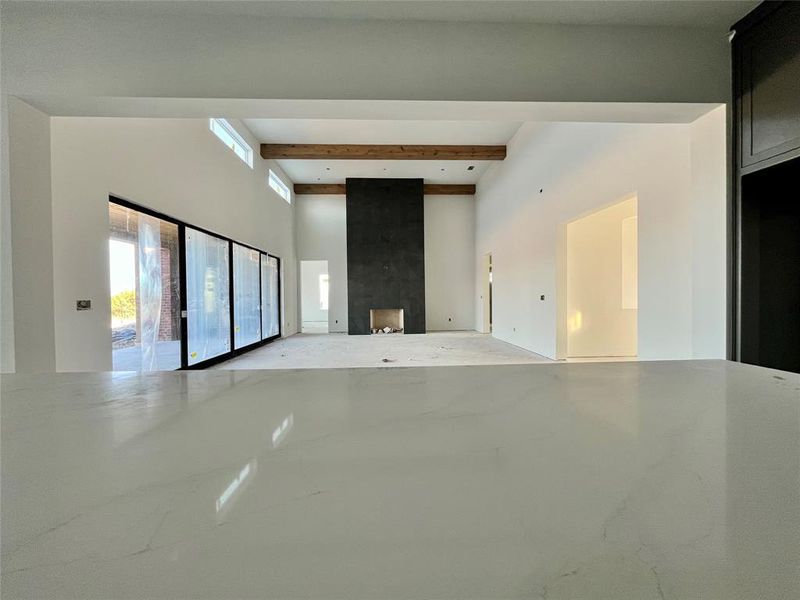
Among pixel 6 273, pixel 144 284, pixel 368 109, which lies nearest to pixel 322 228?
pixel 144 284

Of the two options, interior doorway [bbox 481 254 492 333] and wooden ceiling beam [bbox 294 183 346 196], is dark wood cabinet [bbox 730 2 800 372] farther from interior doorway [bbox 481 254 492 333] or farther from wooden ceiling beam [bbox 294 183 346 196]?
wooden ceiling beam [bbox 294 183 346 196]

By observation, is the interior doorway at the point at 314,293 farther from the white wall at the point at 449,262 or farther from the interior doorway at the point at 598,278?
the interior doorway at the point at 598,278

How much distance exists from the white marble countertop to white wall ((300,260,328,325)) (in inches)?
554

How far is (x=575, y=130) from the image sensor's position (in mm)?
4754

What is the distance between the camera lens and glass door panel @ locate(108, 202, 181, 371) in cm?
376

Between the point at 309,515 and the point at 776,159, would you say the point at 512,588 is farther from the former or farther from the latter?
the point at 776,159

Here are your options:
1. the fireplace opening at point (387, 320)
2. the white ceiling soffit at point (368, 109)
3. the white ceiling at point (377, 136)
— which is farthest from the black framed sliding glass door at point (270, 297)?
the white ceiling soffit at point (368, 109)

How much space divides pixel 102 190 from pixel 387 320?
7.66 metres

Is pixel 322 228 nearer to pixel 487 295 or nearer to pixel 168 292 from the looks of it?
pixel 487 295

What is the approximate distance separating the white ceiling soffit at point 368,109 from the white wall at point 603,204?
53 cm

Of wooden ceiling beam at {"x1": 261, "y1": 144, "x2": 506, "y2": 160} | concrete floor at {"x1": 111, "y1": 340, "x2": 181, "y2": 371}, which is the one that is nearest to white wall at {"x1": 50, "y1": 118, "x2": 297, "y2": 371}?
concrete floor at {"x1": 111, "y1": 340, "x2": 181, "y2": 371}

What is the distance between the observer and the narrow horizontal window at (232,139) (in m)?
5.34

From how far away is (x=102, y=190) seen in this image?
3072 millimetres

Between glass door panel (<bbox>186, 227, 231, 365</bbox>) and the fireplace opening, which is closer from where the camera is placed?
glass door panel (<bbox>186, 227, 231, 365</bbox>)
